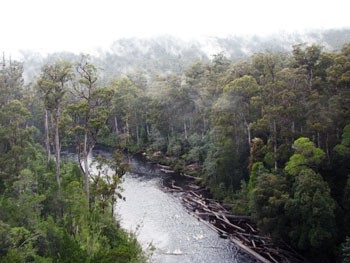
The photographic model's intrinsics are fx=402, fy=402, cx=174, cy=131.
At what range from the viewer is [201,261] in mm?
28828

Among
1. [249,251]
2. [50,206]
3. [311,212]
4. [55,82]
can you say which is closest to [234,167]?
[249,251]

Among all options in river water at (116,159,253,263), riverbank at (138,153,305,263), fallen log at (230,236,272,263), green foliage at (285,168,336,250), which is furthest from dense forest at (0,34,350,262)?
river water at (116,159,253,263)

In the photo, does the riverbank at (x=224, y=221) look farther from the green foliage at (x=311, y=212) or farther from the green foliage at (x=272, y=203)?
the green foliage at (x=311, y=212)

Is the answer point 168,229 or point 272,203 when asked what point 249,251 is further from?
point 168,229

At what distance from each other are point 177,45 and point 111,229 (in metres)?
121

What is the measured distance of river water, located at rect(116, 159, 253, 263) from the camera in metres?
29.6

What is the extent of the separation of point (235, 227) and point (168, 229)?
19.1ft

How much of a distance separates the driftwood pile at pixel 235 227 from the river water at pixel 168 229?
74 centimetres

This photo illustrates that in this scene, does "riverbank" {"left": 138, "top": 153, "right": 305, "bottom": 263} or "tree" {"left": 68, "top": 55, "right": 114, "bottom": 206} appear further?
"riverbank" {"left": 138, "top": 153, "right": 305, "bottom": 263}

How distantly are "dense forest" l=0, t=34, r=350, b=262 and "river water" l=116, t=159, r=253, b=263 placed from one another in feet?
12.2

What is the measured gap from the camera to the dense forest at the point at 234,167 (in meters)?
22.4

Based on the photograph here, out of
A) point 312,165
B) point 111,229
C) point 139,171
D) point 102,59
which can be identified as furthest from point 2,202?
point 102,59

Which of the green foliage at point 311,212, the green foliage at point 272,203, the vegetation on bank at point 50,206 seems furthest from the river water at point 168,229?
the green foliage at point 311,212

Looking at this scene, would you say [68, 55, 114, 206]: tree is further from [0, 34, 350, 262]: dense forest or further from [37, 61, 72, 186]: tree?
[37, 61, 72, 186]: tree
